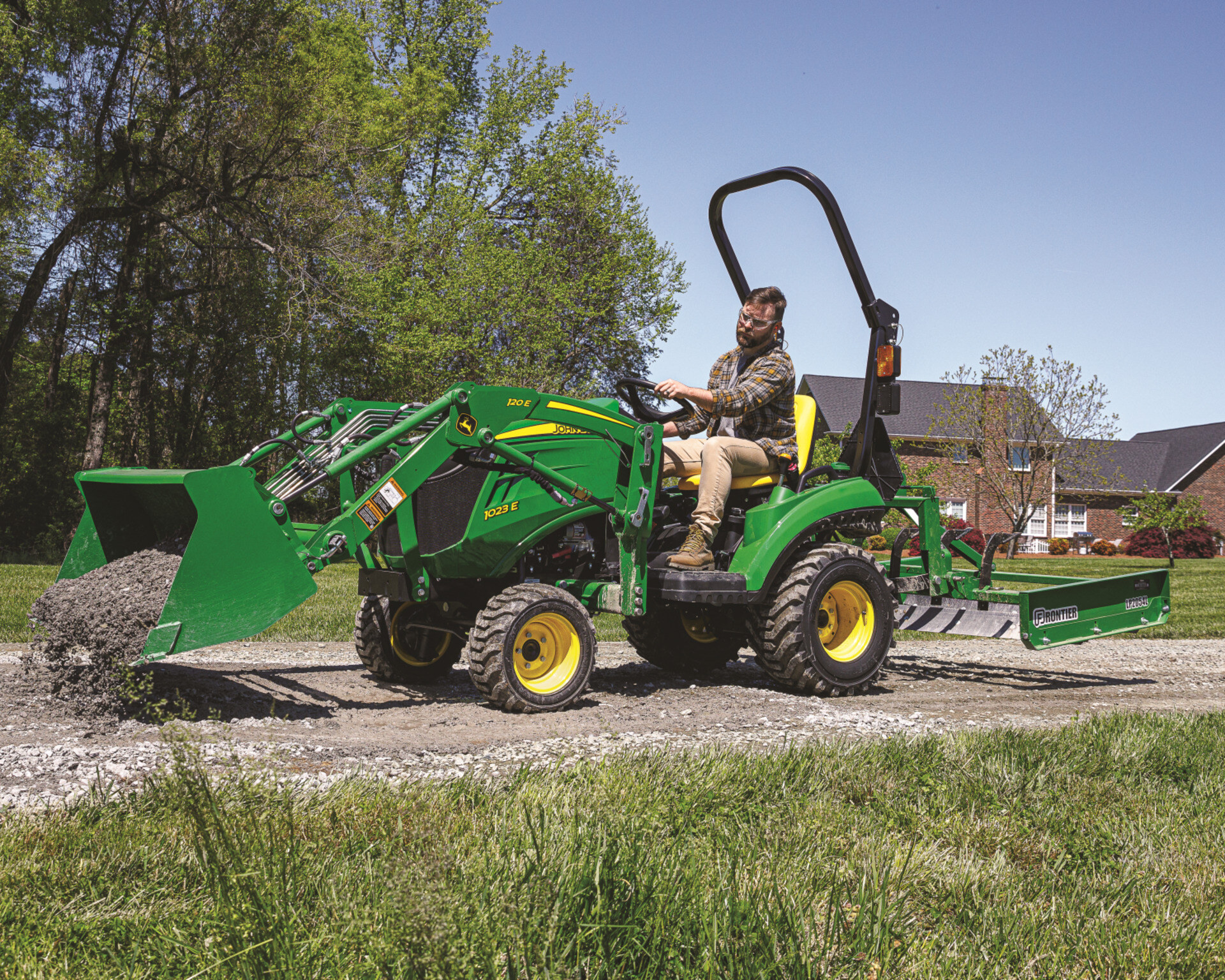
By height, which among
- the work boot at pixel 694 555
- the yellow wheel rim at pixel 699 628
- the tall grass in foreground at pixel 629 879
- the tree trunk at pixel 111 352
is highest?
the tree trunk at pixel 111 352

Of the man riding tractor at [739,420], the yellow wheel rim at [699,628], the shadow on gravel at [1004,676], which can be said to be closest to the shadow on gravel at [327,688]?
the yellow wheel rim at [699,628]

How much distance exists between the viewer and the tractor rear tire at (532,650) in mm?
5289

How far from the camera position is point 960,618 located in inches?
Result: 284

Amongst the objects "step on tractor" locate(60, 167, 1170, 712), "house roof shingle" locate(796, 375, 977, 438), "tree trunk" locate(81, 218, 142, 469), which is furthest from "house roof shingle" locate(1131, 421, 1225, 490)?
"step on tractor" locate(60, 167, 1170, 712)

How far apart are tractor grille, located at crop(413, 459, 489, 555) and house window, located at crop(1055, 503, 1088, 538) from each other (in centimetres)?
4869

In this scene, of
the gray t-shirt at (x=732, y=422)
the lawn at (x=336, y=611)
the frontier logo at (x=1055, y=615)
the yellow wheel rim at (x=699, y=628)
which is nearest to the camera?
the gray t-shirt at (x=732, y=422)

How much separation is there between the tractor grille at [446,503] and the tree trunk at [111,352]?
17837 mm

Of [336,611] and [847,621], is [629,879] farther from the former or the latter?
[336,611]

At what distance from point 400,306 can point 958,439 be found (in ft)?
73.2

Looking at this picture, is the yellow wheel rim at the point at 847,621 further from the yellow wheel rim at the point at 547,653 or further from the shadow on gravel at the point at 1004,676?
the yellow wheel rim at the point at 547,653

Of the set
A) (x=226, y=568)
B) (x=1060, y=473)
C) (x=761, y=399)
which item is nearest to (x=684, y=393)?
(x=761, y=399)

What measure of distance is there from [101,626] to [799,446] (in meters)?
4.20

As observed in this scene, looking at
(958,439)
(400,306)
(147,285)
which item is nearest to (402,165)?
(400,306)

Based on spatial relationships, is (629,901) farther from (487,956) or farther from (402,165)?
(402,165)
